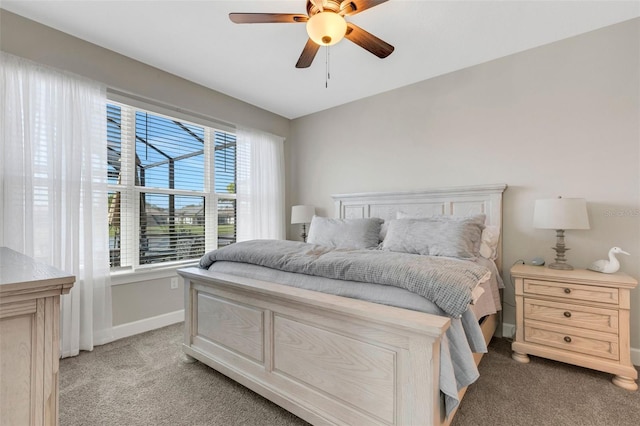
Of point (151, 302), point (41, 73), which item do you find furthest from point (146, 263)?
point (41, 73)

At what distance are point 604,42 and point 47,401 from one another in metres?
3.85

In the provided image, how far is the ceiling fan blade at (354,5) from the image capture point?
1625 millimetres

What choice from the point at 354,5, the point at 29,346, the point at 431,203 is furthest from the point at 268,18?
the point at 431,203

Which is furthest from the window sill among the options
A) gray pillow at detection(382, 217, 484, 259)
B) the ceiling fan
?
the ceiling fan

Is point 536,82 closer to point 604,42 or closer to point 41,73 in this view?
point 604,42

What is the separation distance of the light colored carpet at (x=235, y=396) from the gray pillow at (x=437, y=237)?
0.86 meters

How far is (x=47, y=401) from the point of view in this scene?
0.83m

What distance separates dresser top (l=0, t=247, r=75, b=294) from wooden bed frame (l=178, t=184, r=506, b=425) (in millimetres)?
918

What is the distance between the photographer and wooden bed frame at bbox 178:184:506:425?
1149 millimetres

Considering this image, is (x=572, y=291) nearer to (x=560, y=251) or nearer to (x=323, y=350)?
(x=560, y=251)

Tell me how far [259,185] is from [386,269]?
110 inches

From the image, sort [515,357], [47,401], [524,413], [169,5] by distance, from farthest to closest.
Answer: [515,357], [169,5], [524,413], [47,401]

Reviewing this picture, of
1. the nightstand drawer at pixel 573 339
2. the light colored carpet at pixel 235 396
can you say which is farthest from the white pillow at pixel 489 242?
the light colored carpet at pixel 235 396

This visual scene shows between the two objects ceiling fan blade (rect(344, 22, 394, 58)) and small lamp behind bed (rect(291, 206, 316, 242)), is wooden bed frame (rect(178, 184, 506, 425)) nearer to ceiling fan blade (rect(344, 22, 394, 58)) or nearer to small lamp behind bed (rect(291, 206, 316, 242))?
ceiling fan blade (rect(344, 22, 394, 58))
